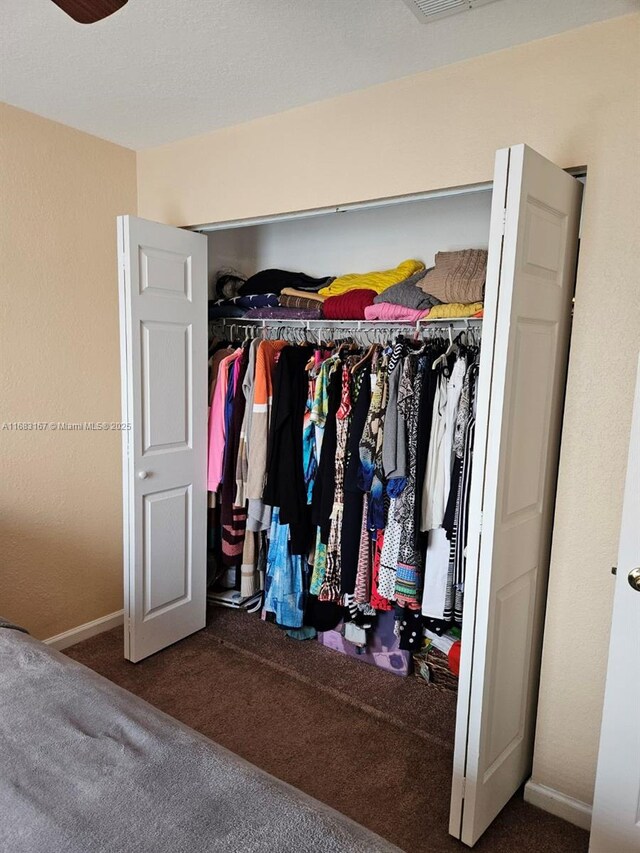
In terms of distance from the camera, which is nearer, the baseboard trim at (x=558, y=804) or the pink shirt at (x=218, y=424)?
the baseboard trim at (x=558, y=804)

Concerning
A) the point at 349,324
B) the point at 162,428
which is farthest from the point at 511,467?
the point at 162,428

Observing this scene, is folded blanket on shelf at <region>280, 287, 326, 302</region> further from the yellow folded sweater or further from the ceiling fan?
the ceiling fan

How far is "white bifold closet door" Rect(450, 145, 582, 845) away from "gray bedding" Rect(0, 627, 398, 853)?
0.78 meters

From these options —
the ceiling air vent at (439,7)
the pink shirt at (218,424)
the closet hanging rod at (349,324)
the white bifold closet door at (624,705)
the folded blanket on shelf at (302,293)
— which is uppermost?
the ceiling air vent at (439,7)

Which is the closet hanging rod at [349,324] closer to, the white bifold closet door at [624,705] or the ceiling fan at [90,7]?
the white bifold closet door at [624,705]

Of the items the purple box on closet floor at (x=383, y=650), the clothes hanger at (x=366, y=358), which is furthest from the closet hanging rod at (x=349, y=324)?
the purple box on closet floor at (x=383, y=650)

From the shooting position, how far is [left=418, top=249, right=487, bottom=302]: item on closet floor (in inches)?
91.3

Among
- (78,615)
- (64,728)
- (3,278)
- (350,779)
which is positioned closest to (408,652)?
(350,779)

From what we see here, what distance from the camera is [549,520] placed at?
1.97 m

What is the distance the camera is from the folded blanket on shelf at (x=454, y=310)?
2.33 meters

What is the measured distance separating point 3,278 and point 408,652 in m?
2.46

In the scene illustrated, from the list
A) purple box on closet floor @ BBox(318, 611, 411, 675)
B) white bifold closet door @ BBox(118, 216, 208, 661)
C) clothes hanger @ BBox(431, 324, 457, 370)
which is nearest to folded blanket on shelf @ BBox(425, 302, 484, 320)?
clothes hanger @ BBox(431, 324, 457, 370)

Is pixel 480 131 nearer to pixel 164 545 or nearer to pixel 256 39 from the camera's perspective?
pixel 256 39

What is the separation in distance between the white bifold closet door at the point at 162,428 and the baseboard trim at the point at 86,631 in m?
0.35
